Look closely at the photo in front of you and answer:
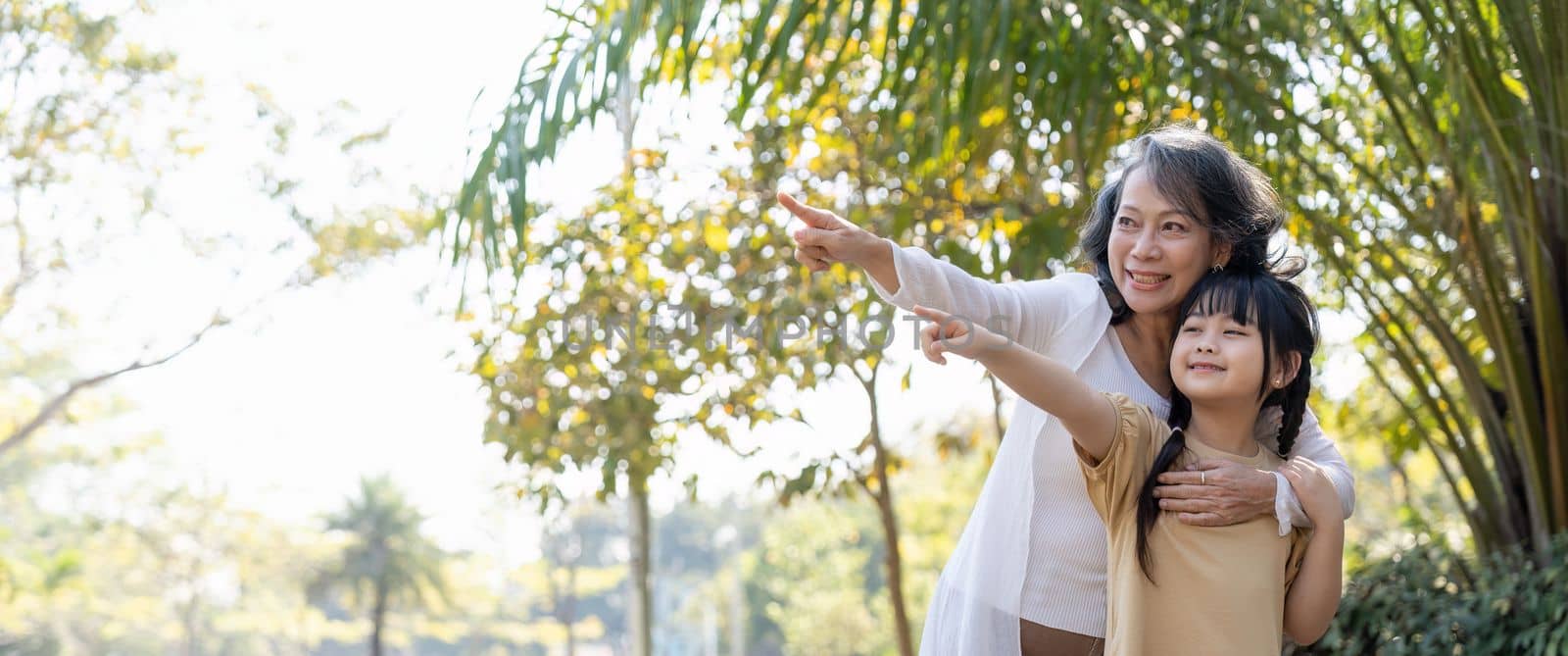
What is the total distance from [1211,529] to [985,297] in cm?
34

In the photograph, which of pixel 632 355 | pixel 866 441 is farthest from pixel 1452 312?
pixel 632 355

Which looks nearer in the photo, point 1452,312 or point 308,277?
point 1452,312

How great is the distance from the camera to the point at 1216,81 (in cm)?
329

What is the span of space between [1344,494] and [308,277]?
1144cm

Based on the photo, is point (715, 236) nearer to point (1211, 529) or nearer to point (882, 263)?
point (882, 263)

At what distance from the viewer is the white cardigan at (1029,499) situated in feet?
5.03

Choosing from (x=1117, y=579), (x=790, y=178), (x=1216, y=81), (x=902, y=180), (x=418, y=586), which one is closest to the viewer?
(x=1117, y=579)

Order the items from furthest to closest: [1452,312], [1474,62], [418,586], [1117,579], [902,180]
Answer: [418,586]
[902,180]
[1452,312]
[1474,62]
[1117,579]

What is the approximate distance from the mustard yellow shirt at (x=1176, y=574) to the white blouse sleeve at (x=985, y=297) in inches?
6.3

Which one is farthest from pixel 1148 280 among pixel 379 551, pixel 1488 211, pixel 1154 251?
pixel 379 551

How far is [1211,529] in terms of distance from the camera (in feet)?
4.68

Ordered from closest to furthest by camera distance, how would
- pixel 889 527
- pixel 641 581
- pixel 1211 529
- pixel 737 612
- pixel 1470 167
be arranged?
pixel 1211 529 → pixel 1470 167 → pixel 889 527 → pixel 641 581 → pixel 737 612

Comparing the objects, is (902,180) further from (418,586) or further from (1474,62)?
(418,586)

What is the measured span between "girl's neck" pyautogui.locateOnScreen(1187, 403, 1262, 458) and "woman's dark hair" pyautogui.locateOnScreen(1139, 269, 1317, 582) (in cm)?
2
